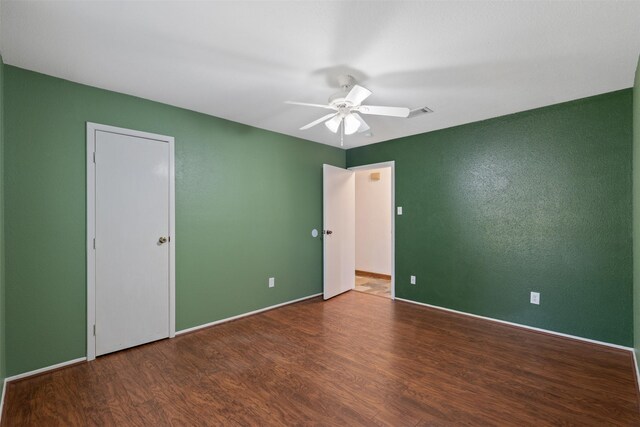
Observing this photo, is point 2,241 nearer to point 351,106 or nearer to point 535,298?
point 351,106

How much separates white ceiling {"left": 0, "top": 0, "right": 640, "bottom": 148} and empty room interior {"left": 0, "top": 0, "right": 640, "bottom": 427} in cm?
2

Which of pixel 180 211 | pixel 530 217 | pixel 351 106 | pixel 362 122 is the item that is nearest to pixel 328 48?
pixel 351 106

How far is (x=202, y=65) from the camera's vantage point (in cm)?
224

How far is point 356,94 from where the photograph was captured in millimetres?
2162

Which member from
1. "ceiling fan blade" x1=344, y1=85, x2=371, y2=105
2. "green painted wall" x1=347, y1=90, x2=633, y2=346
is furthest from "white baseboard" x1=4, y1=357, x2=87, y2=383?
"green painted wall" x1=347, y1=90, x2=633, y2=346

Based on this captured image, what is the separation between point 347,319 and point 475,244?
1812 millimetres

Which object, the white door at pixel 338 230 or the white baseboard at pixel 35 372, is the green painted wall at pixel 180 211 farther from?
the white door at pixel 338 230

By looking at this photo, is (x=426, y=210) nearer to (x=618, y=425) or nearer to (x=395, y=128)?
(x=395, y=128)

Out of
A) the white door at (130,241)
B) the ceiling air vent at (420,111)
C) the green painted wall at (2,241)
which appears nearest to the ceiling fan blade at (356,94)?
the ceiling air vent at (420,111)

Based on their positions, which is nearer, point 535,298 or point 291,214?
point 535,298

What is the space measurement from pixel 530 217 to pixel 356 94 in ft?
8.05

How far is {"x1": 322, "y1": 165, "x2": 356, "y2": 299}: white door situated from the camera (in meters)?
4.42

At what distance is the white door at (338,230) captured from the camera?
4.42 m

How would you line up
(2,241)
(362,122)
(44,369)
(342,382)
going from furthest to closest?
(362,122) < (44,369) < (342,382) < (2,241)
